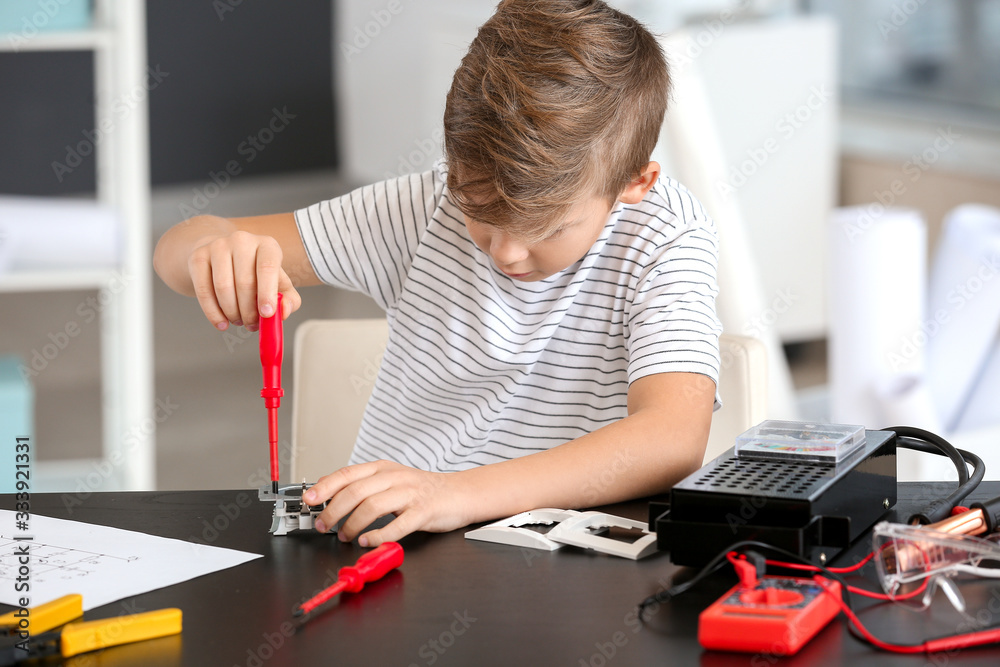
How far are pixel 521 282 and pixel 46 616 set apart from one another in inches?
25.5

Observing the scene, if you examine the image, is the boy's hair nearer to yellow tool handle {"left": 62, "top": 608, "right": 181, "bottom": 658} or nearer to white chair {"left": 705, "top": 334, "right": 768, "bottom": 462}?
white chair {"left": 705, "top": 334, "right": 768, "bottom": 462}

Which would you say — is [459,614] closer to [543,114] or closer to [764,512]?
[764,512]

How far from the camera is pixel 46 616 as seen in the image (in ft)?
1.99

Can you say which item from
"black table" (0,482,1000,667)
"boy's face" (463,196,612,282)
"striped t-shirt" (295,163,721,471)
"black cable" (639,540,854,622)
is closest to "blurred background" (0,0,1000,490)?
"striped t-shirt" (295,163,721,471)

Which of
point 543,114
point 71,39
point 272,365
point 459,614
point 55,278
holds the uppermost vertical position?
point 71,39

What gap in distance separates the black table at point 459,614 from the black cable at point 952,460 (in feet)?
0.24

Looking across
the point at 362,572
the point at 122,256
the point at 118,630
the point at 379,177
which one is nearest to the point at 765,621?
the point at 362,572

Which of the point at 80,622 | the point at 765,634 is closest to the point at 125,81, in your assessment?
the point at 80,622

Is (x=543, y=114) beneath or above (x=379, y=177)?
beneath

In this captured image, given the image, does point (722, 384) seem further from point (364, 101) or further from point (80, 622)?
point (364, 101)

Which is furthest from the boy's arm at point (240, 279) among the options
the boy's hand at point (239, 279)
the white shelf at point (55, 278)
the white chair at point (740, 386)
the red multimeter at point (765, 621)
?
the white shelf at point (55, 278)

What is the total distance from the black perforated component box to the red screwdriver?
17cm

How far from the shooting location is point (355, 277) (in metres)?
1.24

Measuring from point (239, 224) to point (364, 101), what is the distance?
3.35 metres
